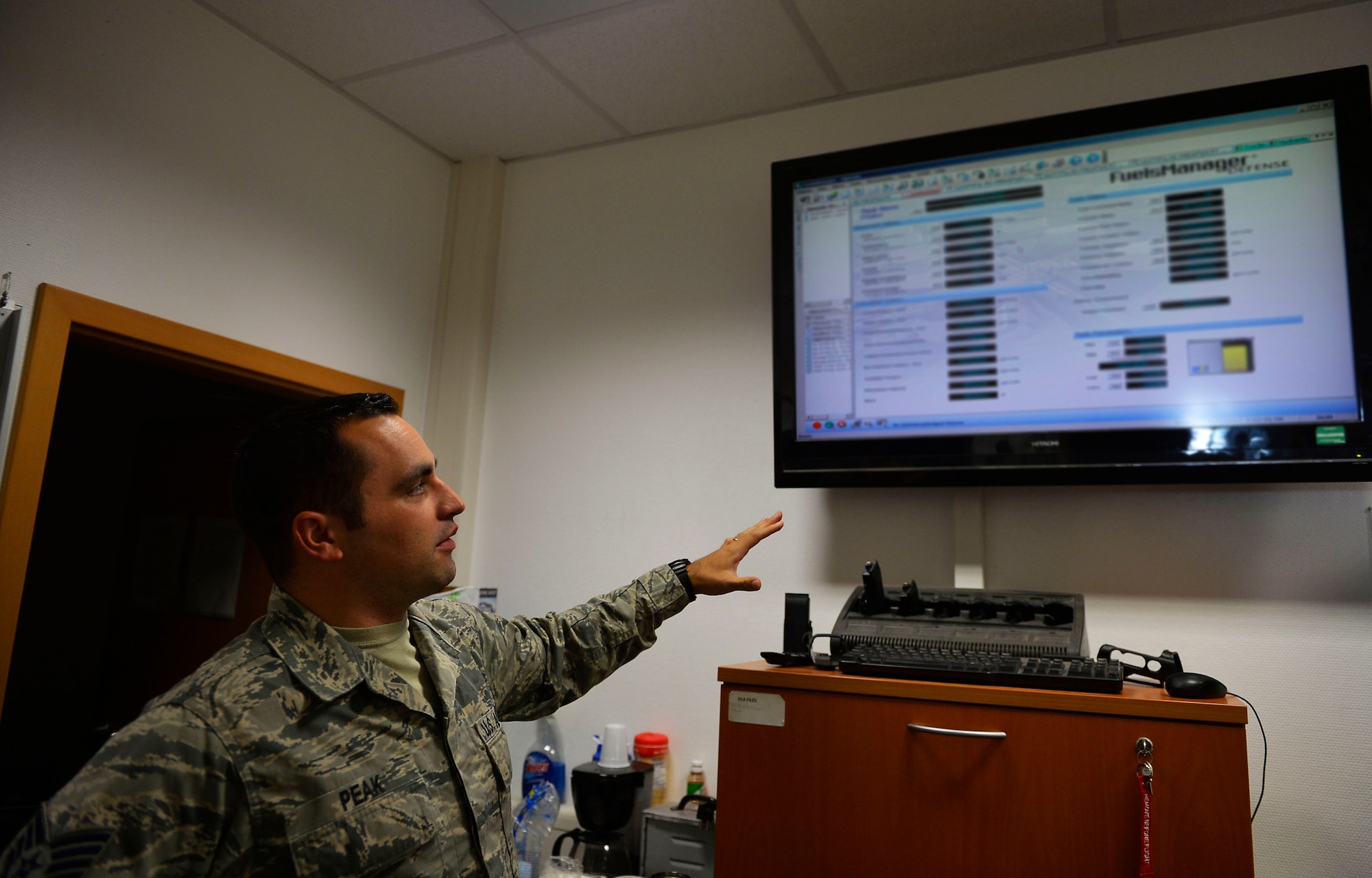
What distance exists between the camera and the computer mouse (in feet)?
4.15

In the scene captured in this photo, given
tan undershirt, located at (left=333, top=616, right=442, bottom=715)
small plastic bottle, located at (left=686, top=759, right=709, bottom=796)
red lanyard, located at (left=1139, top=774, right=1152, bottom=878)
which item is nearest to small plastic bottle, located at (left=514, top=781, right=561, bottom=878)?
small plastic bottle, located at (left=686, top=759, right=709, bottom=796)

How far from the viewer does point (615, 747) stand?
7.36ft

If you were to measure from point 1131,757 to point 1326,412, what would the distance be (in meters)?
0.89

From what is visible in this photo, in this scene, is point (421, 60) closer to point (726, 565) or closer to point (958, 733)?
point (726, 565)

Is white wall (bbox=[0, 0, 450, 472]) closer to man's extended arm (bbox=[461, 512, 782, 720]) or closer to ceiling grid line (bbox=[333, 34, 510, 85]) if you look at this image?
ceiling grid line (bbox=[333, 34, 510, 85])

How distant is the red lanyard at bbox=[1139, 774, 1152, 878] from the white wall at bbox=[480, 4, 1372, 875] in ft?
2.67

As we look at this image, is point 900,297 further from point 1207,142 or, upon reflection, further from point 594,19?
point 594,19

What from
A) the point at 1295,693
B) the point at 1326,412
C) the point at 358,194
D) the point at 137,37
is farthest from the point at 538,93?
the point at 1295,693

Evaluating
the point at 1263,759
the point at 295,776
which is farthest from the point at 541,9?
the point at 1263,759

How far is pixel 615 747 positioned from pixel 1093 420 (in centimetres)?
140

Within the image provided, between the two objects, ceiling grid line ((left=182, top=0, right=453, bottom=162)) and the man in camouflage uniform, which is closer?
the man in camouflage uniform

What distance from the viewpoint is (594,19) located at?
2137 millimetres

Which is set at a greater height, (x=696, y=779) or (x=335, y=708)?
(x=335, y=708)

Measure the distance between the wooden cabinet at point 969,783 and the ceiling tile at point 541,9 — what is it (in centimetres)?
158
